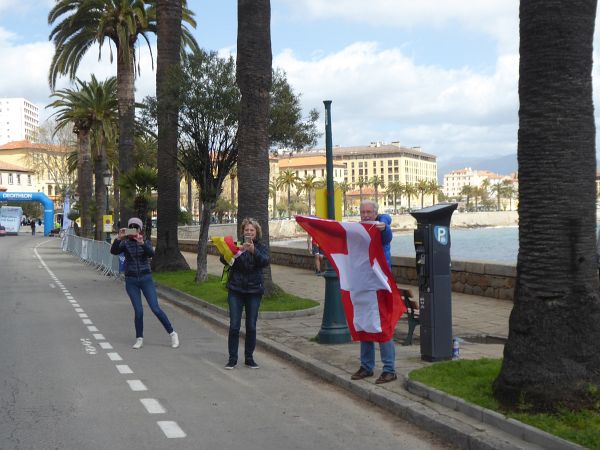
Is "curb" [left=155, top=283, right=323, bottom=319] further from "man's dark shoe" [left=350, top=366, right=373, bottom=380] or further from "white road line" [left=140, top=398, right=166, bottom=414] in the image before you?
"white road line" [left=140, top=398, right=166, bottom=414]

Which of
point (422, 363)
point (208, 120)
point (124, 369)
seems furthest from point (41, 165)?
point (422, 363)

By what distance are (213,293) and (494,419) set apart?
460 inches

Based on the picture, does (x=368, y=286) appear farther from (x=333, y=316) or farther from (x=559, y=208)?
(x=333, y=316)

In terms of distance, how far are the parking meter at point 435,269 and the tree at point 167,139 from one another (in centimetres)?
1388

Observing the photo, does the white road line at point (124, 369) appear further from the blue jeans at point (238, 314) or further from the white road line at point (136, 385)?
the blue jeans at point (238, 314)

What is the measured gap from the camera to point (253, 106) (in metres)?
15.1

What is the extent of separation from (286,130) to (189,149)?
2.84 m

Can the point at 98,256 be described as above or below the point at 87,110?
below

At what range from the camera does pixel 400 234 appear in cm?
13225

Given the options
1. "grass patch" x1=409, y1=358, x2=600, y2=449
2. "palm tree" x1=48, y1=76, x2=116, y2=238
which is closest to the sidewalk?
"grass patch" x1=409, y1=358, x2=600, y2=449

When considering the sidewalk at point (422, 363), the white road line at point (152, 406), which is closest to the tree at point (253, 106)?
the sidewalk at point (422, 363)

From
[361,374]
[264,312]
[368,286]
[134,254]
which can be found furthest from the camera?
[264,312]

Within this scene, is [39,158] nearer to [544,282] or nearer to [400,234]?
[400,234]

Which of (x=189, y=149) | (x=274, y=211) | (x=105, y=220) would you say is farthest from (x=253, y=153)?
(x=274, y=211)
